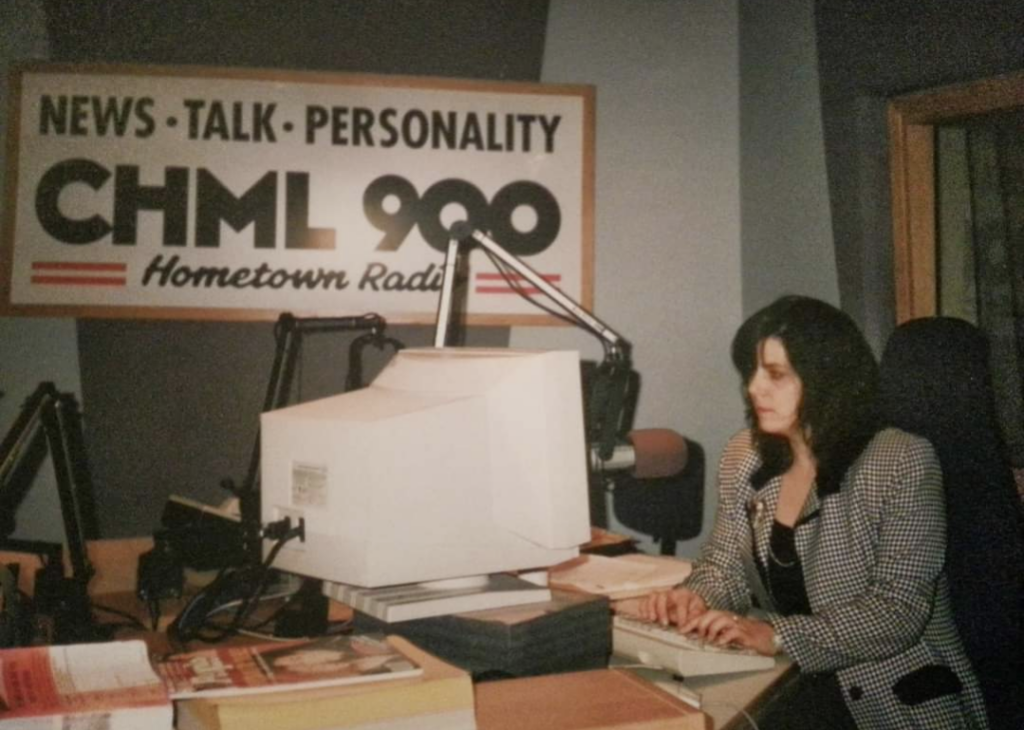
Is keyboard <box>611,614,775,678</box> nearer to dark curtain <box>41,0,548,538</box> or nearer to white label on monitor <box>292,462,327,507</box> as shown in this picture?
white label on monitor <box>292,462,327,507</box>

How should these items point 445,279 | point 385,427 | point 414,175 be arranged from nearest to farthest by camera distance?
point 385,427 → point 445,279 → point 414,175

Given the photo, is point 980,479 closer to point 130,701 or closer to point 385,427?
point 385,427

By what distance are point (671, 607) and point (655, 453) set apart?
0.66 meters

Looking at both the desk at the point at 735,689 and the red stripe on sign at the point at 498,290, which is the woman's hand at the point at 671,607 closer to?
the desk at the point at 735,689

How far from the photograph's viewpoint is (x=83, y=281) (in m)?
2.83

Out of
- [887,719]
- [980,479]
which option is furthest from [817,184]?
[887,719]

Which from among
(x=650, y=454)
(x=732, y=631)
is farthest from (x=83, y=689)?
(x=650, y=454)

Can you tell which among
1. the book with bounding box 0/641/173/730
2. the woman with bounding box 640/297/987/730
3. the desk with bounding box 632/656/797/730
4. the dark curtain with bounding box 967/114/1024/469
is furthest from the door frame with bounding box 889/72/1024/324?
the book with bounding box 0/641/173/730

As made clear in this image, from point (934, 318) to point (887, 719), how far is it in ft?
2.40

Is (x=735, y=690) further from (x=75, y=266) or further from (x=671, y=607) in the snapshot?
(x=75, y=266)

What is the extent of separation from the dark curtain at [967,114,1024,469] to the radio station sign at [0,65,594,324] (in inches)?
42.9

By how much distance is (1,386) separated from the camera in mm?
2816

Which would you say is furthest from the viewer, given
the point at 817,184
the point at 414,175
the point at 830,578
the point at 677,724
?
the point at 414,175

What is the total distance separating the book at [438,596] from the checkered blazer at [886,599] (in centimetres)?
49
